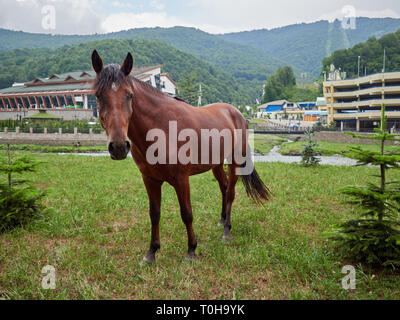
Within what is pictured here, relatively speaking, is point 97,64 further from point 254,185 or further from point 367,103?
point 367,103

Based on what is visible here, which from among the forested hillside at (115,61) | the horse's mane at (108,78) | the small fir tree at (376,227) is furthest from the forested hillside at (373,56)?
the horse's mane at (108,78)

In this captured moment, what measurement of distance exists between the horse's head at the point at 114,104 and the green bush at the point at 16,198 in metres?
2.99

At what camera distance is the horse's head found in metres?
2.49

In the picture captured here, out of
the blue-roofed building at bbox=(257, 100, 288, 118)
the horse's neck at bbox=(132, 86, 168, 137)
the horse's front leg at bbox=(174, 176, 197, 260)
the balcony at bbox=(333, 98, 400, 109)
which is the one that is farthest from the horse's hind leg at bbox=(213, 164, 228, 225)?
the blue-roofed building at bbox=(257, 100, 288, 118)

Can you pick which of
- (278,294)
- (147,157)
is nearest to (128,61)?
(147,157)

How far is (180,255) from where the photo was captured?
384 centimetres

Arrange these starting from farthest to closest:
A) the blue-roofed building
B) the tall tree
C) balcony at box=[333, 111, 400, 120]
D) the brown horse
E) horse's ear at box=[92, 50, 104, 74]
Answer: the tall tree < the blue-roofed building < balcony at box=[333, 111, 400, 120] < horse's ear at box=[92, 50, 104, 74] < the brown horse

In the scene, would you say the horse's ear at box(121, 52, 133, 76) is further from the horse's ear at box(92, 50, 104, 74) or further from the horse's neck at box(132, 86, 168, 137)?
the horse's neck at box(132, 86, 168, 137)

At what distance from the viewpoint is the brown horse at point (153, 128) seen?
8.44ft

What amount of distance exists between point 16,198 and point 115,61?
75.8 metres

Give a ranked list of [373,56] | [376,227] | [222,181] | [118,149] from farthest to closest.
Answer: [373,56] → [222,181] → [376,227] → [118,149]

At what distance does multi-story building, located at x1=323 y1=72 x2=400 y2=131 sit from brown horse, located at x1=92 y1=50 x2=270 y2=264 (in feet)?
138

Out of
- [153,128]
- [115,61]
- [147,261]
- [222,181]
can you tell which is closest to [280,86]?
[115,61]
